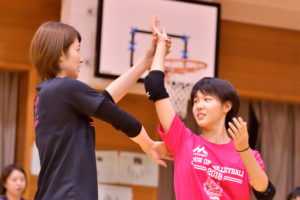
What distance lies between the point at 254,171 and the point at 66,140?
3.26 feet

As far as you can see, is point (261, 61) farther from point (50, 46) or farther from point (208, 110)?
point (50, 46)

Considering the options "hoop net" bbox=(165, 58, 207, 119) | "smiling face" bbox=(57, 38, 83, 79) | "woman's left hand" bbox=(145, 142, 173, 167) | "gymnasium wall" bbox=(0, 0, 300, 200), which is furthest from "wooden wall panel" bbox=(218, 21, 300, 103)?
"smiling face" bbox=(57, 38, 83, 79)

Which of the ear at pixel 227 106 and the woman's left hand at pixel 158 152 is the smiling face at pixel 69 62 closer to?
the woman's left hand at pixel 158 152

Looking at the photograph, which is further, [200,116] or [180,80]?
[180,80]

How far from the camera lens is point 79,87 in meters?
2.67

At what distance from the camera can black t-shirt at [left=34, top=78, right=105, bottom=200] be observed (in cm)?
261

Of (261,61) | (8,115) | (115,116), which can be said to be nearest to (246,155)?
(115,116)

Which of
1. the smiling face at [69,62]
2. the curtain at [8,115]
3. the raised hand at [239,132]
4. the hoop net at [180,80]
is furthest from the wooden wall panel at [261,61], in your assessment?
the smiling face at [69,62]

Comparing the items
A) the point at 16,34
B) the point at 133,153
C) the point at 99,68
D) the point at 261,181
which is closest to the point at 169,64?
the point at 99,68

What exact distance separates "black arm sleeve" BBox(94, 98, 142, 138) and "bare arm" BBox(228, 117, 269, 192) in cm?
52

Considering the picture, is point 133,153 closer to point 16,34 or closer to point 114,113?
point 16,34

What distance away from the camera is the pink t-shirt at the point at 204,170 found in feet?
10.1

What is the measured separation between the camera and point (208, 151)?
10.5 feet

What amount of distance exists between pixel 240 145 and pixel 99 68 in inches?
159
